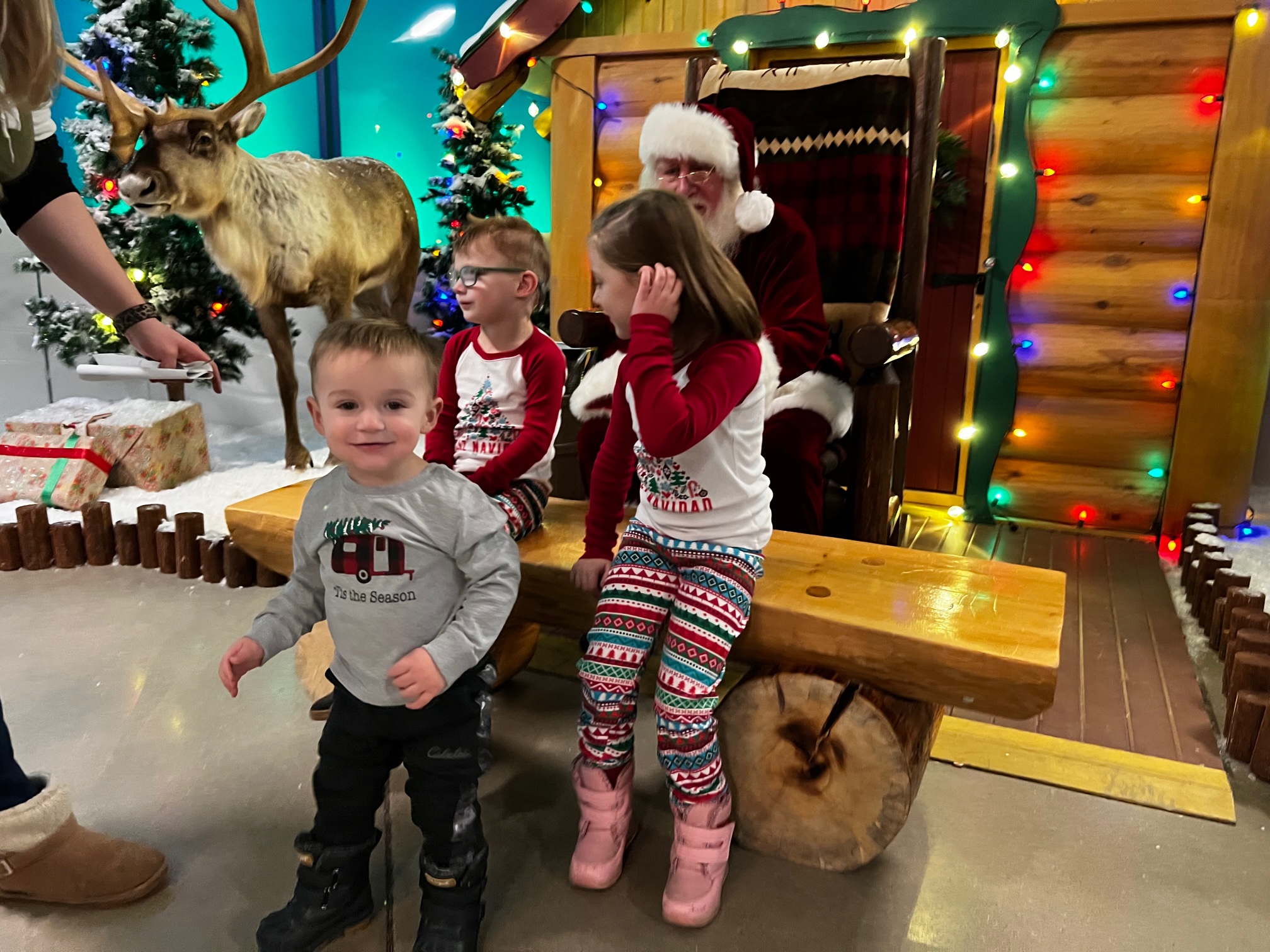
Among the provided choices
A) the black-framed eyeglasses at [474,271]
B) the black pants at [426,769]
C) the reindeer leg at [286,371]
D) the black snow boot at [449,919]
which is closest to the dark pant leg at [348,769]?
the black pants at [426,769]

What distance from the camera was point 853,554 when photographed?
1729mm

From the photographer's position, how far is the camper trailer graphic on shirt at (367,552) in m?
1.22

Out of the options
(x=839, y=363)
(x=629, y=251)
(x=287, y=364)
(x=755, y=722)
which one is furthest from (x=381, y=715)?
(x=287, y=364)

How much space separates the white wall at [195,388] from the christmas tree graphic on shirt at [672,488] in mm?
3246

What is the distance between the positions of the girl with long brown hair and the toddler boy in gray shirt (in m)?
0.23

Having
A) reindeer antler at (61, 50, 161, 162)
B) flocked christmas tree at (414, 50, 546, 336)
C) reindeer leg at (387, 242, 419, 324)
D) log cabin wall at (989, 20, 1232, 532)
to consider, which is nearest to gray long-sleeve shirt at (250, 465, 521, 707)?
reindeer antler at (61, 50, 161, 162)

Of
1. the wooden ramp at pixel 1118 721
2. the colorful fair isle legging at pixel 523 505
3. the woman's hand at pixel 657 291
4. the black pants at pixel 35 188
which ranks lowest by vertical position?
the wooden ramp at pixel 1118 721

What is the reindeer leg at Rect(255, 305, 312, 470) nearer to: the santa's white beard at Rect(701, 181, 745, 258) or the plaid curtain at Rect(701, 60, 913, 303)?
the plaid curtain at Rect(701, 60, 913, 303)

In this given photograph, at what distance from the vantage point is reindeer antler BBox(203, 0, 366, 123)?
9.56 feet

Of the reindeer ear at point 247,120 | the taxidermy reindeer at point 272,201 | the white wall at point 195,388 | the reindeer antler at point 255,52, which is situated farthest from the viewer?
the white wall at point 195,388

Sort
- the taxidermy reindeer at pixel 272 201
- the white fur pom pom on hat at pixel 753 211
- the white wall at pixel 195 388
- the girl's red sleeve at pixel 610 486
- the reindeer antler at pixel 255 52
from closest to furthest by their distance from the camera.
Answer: the girl's red sleeve at pixel 610 486 → the white fur pom pom on hat at pixel 753 211 → the reindeer antler at pixel 255 52 → the taxidermy reindeer at pixel 272 201 → the white wall at pixel 195 388

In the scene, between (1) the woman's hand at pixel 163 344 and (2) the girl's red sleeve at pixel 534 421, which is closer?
(1) the woman's hand at pixel 163 344

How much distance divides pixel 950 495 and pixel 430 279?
120 inches

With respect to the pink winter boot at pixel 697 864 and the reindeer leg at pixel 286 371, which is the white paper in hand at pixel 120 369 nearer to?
the reindeer leg at pixel 286 371
